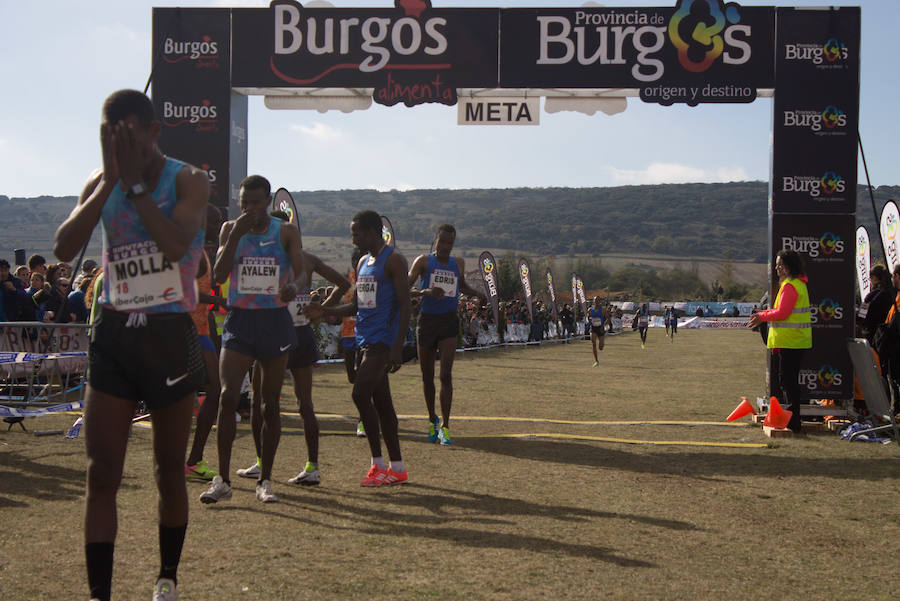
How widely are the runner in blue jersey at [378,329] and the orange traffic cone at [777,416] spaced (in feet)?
16.9

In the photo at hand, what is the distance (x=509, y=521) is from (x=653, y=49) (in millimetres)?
7266

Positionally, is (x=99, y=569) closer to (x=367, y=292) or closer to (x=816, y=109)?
(x=367, y=292)

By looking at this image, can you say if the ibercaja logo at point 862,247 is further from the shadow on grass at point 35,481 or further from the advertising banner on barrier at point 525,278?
the advertising banner on barrier at point 525,278

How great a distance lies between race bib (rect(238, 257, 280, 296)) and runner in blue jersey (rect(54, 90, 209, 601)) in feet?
8.67

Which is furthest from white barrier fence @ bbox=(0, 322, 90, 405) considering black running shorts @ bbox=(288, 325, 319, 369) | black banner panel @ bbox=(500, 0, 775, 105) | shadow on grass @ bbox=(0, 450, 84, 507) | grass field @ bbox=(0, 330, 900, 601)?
black banner panel @ bbox=(500, 0, 775, 105)

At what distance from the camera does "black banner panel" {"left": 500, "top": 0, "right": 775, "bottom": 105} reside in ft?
35.6

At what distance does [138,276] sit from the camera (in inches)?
130

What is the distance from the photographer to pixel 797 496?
6.68m

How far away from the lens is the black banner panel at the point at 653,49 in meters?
10.8

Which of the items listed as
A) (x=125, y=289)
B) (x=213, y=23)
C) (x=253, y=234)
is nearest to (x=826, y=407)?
(x=253, y=234)

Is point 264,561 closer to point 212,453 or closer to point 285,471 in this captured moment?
point 285,471

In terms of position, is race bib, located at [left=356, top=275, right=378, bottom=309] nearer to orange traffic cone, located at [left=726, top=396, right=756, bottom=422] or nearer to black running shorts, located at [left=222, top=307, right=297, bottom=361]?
black running shorts, located at [left=222, top=307, right=297, bottom=361]

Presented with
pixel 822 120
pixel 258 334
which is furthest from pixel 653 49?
pixel 258 334

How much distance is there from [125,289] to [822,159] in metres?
9.65
